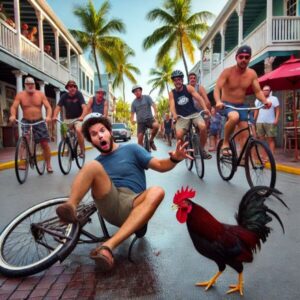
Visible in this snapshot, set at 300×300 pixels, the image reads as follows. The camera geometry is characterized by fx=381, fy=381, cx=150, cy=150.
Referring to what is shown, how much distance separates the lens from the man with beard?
8.91 ft

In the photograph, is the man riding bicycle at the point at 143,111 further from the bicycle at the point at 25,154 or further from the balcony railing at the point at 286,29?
the balcony railing at the point at 286,29

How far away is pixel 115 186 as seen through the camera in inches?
126

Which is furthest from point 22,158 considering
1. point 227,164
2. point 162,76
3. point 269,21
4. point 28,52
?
point 162,76

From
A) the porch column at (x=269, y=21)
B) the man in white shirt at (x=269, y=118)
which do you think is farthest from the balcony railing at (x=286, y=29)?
the man in white shirt at (x=269, y=118)

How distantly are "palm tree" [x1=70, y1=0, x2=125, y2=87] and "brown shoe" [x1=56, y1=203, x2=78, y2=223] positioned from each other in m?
31.7

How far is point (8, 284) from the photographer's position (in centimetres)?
264

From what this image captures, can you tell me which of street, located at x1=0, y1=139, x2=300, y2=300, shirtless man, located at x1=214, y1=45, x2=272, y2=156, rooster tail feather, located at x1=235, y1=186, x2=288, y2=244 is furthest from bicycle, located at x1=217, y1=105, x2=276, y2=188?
rooster tail feather, located at x1=235, y1=186, x2=288, y2=244

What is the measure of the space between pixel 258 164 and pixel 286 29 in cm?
1044

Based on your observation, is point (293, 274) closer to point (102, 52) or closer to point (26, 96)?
point (26, 96)

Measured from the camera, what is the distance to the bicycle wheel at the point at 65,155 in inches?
311

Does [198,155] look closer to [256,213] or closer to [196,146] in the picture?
[196,146]

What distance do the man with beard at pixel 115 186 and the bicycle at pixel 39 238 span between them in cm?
18

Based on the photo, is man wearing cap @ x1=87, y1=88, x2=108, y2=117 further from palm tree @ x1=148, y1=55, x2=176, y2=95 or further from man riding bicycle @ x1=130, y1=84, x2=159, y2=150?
palm tree @ x1=148, y1=55, x2=176, y2=95

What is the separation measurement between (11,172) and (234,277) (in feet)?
22.6
